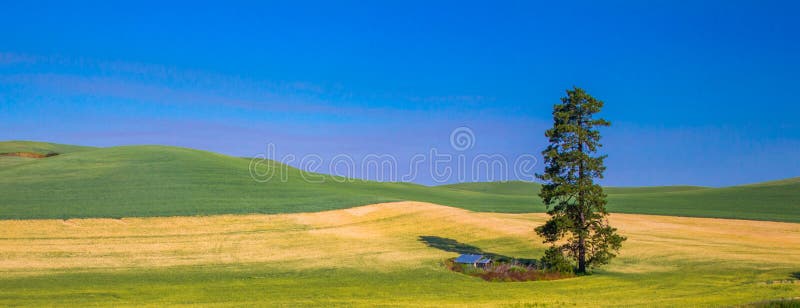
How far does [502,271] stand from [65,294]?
19.1m

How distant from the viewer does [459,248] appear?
40344 mm

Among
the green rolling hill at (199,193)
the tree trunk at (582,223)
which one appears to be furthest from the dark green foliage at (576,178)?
the green rolling hill at (199,193)

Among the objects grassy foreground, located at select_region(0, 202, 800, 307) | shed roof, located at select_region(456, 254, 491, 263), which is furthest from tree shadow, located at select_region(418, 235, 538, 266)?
shed roof, located at select_region(456, 254, 491, 263)

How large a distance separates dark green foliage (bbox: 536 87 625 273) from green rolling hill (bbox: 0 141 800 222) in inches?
935

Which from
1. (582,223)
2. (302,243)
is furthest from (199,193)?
(582,223)

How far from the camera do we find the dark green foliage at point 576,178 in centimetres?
3322

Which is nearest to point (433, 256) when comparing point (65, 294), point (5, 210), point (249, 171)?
point (65, 294)

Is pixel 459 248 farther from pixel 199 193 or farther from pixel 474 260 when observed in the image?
pixel 199 193

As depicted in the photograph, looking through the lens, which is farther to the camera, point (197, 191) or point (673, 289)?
point (197, 191)

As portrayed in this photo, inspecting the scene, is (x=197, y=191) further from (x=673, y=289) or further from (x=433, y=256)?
(x=673, y=289)

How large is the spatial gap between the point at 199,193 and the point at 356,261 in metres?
23.7

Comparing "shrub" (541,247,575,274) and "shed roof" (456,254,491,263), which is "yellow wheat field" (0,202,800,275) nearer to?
"shed roof" (456,254,491,263)

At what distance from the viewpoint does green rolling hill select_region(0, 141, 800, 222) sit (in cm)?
4894

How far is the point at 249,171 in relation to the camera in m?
68.4
